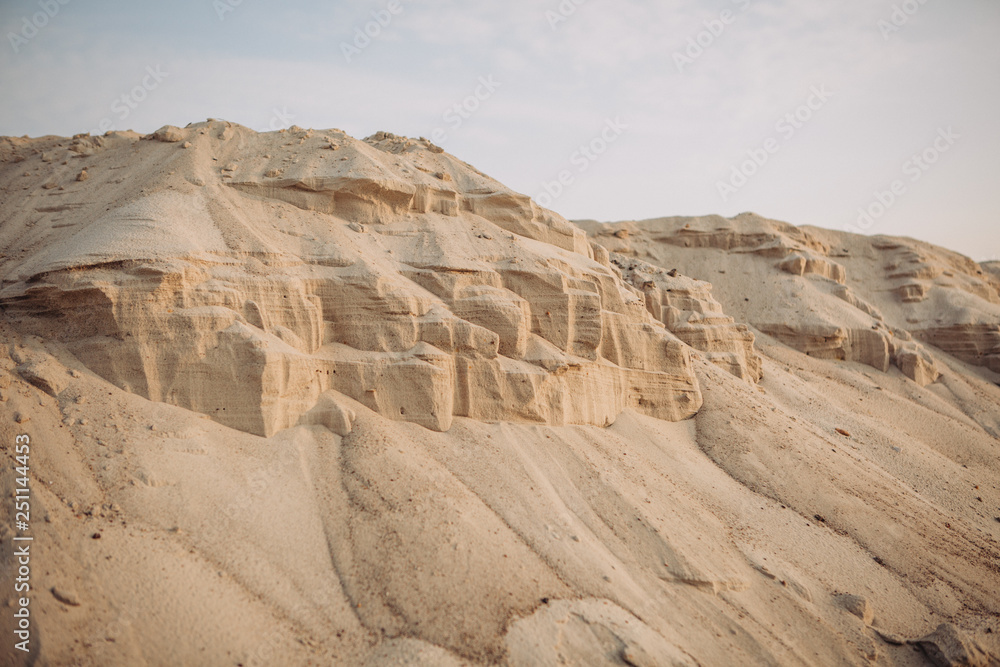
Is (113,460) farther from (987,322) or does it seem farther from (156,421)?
(987,322)

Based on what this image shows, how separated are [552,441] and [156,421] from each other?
279 inches

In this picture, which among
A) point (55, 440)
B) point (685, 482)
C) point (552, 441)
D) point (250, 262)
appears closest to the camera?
point (55, 440)

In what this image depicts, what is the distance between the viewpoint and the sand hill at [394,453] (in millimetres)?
8055

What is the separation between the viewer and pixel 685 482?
13508 mm

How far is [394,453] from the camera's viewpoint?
416 inches

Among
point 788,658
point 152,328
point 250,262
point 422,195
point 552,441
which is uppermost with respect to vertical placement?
point 422,195

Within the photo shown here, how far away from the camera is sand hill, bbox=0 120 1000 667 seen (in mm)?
8055

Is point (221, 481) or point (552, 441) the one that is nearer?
point (221, 481)

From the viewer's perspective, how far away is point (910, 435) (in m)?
21.3

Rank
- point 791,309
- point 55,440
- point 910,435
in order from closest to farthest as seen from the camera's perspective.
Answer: point 55,440
point 910,435
point 791,309

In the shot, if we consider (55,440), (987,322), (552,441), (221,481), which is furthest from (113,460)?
(987,322)

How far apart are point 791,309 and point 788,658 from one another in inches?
875

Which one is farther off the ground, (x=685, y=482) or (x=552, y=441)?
(x=552, y=441)

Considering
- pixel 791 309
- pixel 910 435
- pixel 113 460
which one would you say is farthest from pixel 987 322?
pixel 113 460
